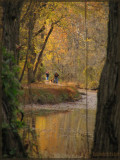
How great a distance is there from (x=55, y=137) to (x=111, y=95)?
431 centimetres

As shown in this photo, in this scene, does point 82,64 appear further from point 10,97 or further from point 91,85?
point 10,97

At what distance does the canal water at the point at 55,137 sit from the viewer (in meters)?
6.96

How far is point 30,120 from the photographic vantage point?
12.1 metres

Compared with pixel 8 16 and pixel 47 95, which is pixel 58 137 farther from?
pixel 47 95

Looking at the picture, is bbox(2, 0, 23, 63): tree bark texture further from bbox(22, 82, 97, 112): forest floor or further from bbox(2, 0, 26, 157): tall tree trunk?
bbox(22, 82, 97, 112): forest floor

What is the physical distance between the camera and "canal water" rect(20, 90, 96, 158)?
6.96 meters

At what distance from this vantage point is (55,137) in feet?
29.5

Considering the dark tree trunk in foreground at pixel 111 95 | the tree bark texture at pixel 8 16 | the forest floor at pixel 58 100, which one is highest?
the tree bark texture at pixel 8 16

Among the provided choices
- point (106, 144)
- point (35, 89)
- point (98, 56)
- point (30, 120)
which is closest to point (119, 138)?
point (106, 144)

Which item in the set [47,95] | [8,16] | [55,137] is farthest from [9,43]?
[47,95]

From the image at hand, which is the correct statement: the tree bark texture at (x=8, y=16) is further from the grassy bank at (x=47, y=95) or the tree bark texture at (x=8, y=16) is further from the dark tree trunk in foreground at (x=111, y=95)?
the grassy bank at (x=47, y=95)

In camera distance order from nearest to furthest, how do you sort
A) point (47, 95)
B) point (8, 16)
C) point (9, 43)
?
1. point (8, 16)
2. point (9, 43)
3. point (47, 95)

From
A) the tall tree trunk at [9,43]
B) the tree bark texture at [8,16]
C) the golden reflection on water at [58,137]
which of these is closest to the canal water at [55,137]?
the golden reflection on water at [58,137]

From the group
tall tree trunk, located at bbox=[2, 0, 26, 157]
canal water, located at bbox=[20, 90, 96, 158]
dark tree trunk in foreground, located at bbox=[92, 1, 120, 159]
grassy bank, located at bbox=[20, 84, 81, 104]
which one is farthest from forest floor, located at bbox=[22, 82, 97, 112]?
dark tree trunk in foreground, located at bbox=[92, 1, 120, 159]
